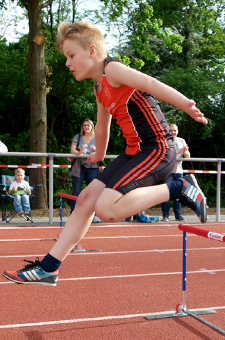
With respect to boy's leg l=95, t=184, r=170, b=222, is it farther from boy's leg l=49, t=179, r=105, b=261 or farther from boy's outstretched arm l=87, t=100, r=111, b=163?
boy's outstretched arm l=87, t=100, r=111, b=163

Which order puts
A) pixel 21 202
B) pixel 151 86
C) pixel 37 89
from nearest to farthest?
pixel 151 86, pixel 21 202, pixel 37 89

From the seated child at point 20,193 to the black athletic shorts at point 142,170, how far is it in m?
5.73

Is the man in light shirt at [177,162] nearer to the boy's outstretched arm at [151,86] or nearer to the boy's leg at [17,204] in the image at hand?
the boy's leg at [17,204]

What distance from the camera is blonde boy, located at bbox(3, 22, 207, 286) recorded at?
2.84m

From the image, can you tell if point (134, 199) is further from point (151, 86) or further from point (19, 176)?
point (19, 176)

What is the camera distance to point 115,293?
13.4ft

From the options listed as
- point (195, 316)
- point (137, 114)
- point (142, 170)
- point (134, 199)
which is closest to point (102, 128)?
A: point (137, 114)

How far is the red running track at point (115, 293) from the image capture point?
3195mm

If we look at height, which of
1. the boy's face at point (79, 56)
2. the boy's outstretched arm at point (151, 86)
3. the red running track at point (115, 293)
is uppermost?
the boy's face at point (79, 56)

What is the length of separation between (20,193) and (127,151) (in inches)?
227

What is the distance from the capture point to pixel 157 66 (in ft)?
65.9

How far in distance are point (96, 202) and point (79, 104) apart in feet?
46.6

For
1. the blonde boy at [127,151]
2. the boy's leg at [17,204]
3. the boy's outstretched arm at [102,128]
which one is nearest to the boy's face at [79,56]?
the blonde boy at [127,151]

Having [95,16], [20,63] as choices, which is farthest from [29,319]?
[95,16]
